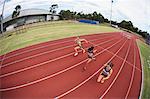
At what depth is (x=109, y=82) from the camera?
14.2 feet

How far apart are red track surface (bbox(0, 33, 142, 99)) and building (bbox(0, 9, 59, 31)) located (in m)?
0.49

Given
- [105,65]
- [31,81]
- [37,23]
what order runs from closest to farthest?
[31,81] < [105,65] < [37,23]

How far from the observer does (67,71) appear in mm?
4230

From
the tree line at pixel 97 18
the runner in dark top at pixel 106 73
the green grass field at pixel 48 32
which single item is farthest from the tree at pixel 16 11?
the runner in dark top at pixel 106 73

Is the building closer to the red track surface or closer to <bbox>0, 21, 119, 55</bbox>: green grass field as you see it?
<bbox>0, 21, 119, 55</bbox>: green grass field

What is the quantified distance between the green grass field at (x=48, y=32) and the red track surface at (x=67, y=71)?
0.31ft

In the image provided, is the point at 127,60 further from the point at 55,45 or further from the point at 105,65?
the point at 55,45

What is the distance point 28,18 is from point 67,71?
1120mm

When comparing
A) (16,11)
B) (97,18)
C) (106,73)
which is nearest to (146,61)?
(106,73)

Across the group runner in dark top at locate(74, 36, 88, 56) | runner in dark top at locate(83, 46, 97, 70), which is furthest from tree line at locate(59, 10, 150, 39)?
runner in dark top at locate(83, 46, 97, 70)

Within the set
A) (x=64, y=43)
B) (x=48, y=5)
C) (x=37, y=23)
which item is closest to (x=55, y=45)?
(x=64, y=43)

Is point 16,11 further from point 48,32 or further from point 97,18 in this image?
point 97,18

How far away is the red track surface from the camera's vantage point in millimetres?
4102

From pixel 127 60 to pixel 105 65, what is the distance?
400mm
